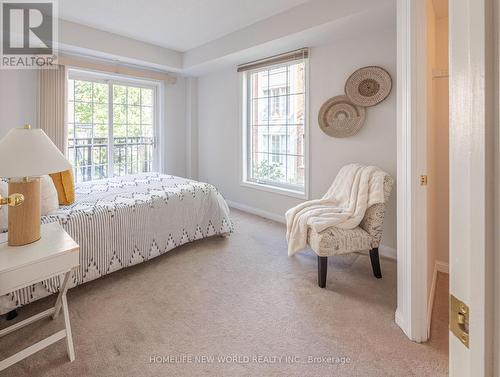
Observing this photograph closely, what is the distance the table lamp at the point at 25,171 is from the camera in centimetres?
148

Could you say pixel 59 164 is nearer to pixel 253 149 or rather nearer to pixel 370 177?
pixel 370 177

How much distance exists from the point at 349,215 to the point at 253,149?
256cm

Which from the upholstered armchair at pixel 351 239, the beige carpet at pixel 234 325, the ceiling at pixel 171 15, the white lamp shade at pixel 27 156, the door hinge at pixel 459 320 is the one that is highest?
the ceiling at pixel 171 15

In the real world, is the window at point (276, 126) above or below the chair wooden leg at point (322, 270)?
above

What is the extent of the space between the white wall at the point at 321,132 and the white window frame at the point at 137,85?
0.85m


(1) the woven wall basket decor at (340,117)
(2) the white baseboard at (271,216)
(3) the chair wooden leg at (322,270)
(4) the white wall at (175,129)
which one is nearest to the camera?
(3) the chair wooden leg at (322,270)

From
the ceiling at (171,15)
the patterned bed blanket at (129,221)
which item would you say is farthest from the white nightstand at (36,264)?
the ceiling at (171,15)

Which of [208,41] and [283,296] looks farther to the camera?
[208,41]

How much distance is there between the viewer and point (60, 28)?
11.5ft

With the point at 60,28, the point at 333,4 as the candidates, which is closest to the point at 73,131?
the point at 60,28

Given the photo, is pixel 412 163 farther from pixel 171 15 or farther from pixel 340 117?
pixel 171 15

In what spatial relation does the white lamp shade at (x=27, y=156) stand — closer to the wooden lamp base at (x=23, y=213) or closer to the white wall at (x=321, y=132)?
the wooden lamp base at (x=23, y=213)

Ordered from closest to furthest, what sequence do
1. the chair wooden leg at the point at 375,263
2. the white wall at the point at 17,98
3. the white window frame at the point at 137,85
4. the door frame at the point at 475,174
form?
the door frame at the point at 475,174
the chair wooden leg at the point at 375,263
the white wall at the point at 17,98
the white window frame at the point at 137,85

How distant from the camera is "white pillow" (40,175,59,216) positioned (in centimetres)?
234
